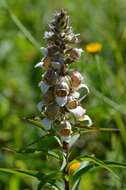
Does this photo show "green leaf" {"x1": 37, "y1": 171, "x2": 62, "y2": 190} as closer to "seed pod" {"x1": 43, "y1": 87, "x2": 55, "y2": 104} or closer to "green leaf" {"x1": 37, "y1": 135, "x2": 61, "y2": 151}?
"green leaf" {"x1": 37, "y1": 135, "x2": 61, "y2": 151}

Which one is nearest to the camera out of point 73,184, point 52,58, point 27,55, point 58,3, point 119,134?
point 52,58

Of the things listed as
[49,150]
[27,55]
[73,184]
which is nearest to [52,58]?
[49,150]

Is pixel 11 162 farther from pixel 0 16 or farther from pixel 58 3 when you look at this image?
pixel 58 3

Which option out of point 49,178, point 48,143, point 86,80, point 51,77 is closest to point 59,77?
point 51,77

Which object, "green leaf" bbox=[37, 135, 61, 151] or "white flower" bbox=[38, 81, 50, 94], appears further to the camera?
"green leaf" bbox=[37, 135, 61, 151]

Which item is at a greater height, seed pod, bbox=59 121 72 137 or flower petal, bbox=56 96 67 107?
flower petal, bbox=56 96 67 107

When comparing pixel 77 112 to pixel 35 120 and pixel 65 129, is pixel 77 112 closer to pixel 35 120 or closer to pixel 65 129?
pixel 65 129

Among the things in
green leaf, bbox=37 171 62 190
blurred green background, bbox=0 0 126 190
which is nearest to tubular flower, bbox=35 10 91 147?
green leaf, bbox=37 171 62 190

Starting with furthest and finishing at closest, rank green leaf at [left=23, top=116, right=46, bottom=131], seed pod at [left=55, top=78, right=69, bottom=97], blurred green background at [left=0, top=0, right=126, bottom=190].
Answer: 1. blurred green background at [left=0, top=0, right=126, bottom=190]
2. green leaf at [left=23, top=116, right=46, bottom=131]
3. seed pod at [left=55, top=78, right=69, bottom=97]
